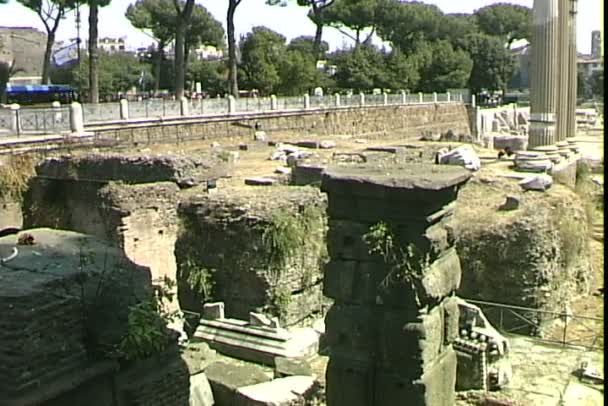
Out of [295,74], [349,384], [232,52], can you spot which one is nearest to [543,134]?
[349,384]

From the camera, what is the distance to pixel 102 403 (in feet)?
16.5

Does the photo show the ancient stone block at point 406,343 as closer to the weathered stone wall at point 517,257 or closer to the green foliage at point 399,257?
the green foliage at point 399,257

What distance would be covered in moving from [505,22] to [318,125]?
124 ft

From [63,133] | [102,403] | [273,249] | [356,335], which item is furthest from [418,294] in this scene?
[63,133]

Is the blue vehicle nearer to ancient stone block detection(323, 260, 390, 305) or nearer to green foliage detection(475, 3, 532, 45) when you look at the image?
ancient stone block detection(323, 260, 390, 305)

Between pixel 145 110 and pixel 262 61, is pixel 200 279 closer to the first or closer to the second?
pixel 145 110

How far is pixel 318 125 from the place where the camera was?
94.7 feet

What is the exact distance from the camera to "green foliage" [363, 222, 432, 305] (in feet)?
16.5

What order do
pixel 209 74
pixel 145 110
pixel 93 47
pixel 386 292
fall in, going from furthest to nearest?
pixel 209 74 < pixel 93 47 < pixel 145 110 < pixel 386 292

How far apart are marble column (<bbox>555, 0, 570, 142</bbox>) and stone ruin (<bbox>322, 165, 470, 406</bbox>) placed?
12478mm

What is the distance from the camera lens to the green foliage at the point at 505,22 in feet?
201

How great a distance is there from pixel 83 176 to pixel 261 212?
3985mm

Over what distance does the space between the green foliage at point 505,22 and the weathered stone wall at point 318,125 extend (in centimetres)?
2014

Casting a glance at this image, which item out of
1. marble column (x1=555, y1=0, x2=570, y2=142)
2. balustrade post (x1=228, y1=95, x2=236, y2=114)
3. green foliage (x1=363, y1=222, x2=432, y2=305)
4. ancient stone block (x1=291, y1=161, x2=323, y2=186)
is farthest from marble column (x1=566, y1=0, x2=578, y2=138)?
green foliage (x1=363, y1=222, x2=432, y2=305)
